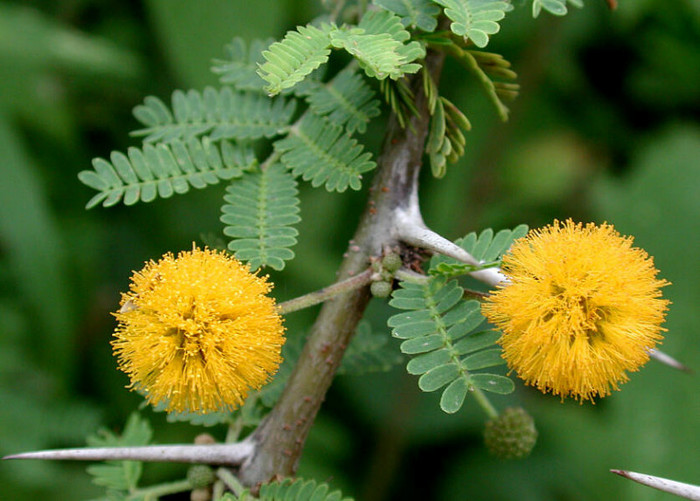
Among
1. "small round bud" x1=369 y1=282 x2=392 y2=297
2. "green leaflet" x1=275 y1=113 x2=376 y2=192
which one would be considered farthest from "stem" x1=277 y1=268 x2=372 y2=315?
"green leaflet" x1=275 y1=113 x2=376 y2=192

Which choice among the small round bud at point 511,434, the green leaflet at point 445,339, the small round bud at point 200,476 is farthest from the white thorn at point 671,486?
the small round bud at point 200,476

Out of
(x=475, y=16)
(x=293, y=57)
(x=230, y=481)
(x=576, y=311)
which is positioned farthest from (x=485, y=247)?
(x=230, y=481)

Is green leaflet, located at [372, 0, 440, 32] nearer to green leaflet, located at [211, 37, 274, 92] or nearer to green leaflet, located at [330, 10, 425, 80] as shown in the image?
green leaflet, located at [330, 10, 425, 80]

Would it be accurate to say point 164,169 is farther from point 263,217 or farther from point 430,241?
point 430,241

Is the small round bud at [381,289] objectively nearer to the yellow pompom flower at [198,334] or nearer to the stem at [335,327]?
the stem at [335,327]

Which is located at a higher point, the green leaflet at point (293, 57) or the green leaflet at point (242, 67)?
the green leaflet at point (242, 67)

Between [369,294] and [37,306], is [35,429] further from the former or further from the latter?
[369,294]
